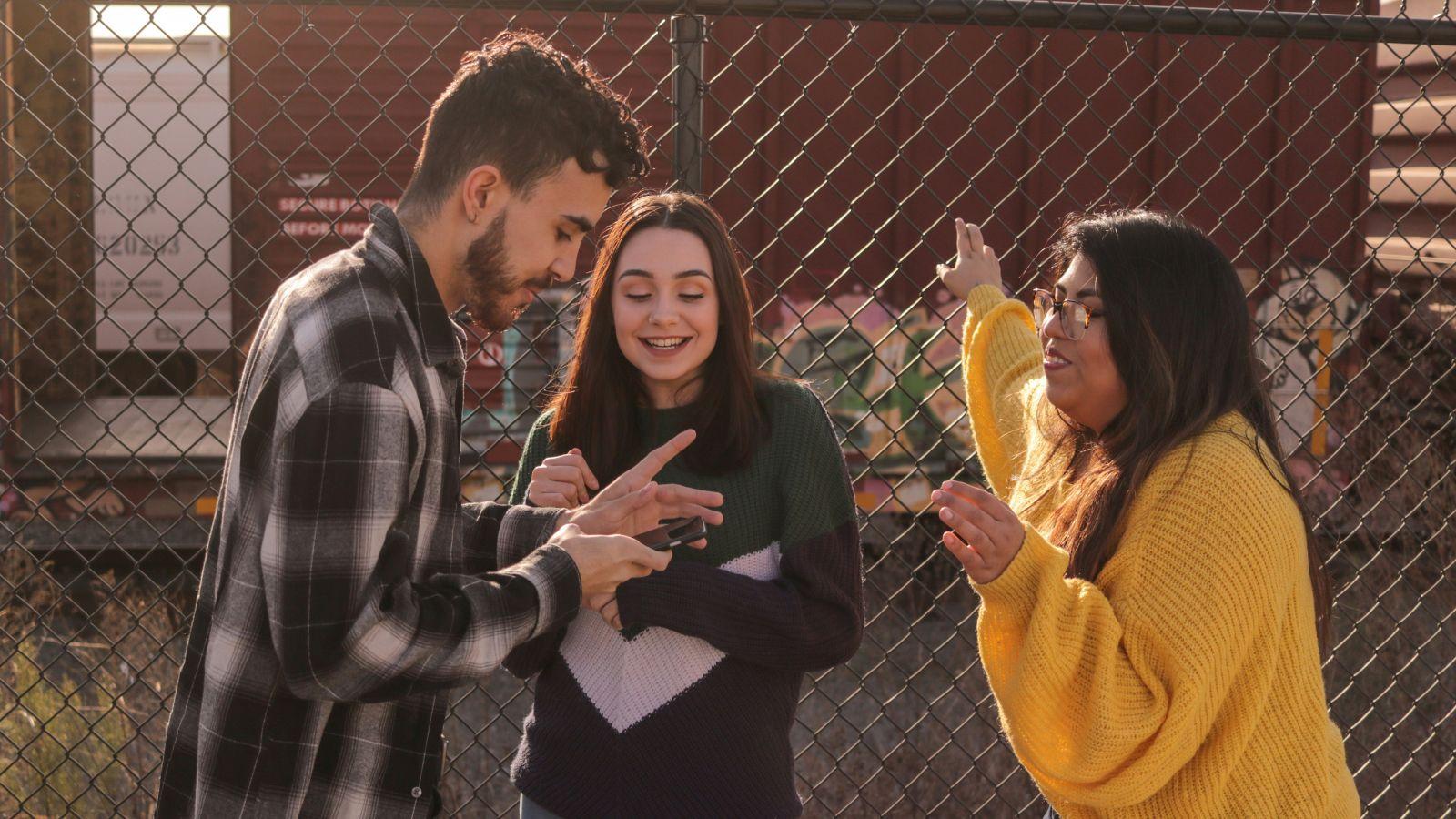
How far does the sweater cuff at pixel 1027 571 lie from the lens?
1961 millimetres

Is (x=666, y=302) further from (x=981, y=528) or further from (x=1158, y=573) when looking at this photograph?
(x=1158, y=573)

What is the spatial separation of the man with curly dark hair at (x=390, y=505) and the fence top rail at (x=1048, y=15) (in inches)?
28.8

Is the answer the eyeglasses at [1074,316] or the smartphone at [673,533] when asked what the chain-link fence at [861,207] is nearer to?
the eyeglasses at [1074,316]

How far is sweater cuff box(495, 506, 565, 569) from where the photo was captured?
2.11 meters

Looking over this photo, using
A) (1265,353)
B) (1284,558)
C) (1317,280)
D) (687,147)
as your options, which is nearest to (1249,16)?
(687,147)

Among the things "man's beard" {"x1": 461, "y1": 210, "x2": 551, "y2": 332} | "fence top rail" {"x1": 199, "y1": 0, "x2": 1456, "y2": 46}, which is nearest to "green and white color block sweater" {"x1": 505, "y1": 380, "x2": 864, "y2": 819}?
"man's beard" {"x1": 461, "y1": 210, "x2": 551, "y2": 332}

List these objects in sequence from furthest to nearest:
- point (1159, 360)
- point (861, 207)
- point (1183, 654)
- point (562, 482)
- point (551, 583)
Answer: point (861, 207) → point (562, 482) → point (1159, 360) → point (1183, 654) → point (551, 583)

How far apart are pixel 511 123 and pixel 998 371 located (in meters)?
1.26

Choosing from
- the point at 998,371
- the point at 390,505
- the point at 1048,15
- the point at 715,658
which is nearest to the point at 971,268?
the point at 998,371

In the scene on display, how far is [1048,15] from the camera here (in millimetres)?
2787

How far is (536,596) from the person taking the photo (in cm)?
173

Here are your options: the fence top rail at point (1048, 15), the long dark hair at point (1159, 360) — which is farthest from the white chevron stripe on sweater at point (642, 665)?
the fence top rail at point (1048, 15)

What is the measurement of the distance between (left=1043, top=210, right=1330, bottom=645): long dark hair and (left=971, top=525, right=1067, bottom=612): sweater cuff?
127 millimetres

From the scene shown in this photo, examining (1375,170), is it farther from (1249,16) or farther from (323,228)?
(323,228)
